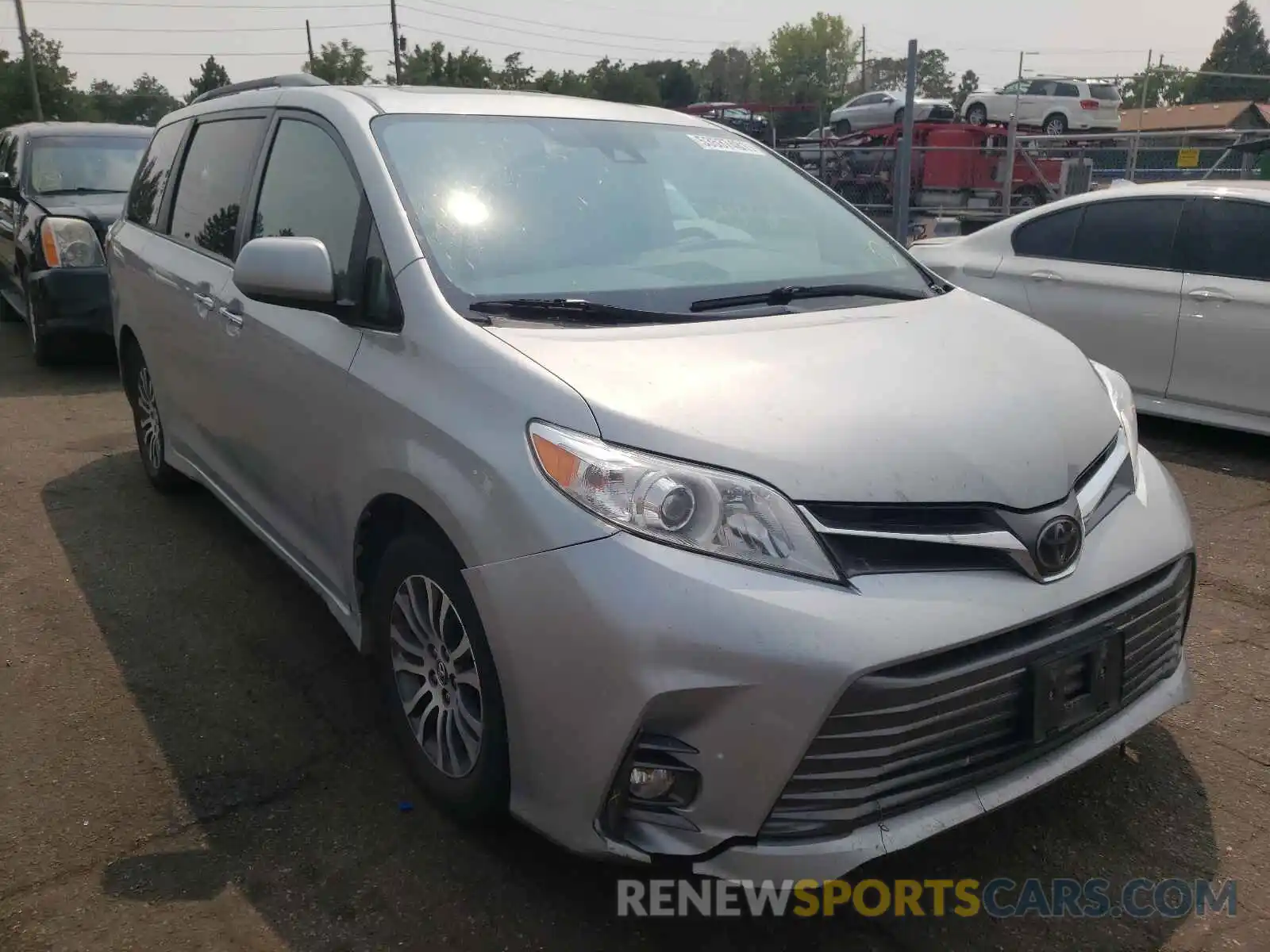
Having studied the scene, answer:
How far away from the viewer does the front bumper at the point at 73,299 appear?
799 centimetres

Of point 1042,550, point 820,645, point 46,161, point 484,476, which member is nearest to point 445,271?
point 484,476

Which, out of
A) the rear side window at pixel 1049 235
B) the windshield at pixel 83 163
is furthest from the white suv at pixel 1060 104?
the windshield at pixel 83 163

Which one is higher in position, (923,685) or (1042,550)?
(1042,550)

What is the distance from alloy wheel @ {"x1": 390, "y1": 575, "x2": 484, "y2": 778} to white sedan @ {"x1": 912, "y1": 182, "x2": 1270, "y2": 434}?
4.85m

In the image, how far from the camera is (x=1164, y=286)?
602cm

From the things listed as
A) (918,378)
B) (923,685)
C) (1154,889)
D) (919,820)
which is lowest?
(1154,889)

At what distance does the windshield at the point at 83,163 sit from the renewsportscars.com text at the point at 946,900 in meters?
8.45

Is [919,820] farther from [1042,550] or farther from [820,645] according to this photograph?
[1042,550]

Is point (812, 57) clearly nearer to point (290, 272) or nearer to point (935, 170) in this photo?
point (935, 170)

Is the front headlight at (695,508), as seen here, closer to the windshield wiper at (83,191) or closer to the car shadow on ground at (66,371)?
the car shadow on ground at (66,371)

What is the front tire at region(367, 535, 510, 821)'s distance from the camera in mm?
2410

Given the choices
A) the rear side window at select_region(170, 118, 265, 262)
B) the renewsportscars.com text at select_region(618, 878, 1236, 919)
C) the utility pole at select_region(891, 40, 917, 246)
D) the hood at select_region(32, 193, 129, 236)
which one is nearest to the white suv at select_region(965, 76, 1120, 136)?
the utility pole at select_region(891, 40, 917, 246)

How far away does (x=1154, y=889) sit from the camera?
2.48 metres

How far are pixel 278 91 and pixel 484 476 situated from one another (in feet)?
7.25
